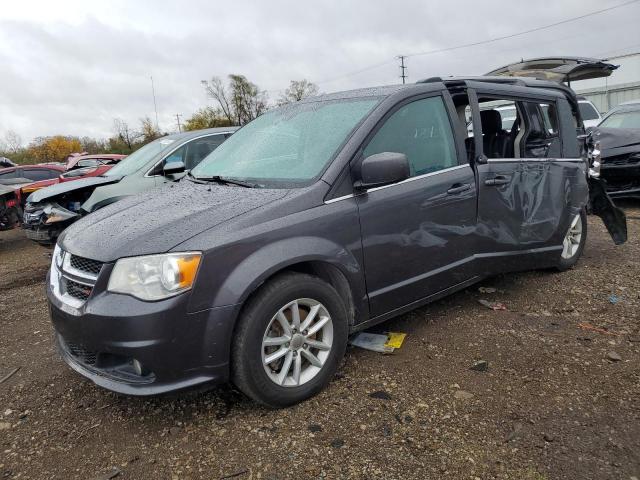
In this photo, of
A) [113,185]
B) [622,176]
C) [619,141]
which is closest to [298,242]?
[113,185]

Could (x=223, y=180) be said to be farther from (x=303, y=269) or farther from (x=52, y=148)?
(x=52, y=148)

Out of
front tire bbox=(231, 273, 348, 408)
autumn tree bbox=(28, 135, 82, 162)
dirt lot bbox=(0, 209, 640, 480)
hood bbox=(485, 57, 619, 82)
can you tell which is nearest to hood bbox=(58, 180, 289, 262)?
front tire bbox=(231, 273, 348, 408)

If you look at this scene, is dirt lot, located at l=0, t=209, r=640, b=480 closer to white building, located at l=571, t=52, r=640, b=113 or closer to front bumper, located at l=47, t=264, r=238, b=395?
front bumper, located at l=47, t=264, r=238, b=395

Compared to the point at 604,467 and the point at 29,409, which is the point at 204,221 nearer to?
the point at 29,409

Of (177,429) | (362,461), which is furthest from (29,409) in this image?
(362,461)

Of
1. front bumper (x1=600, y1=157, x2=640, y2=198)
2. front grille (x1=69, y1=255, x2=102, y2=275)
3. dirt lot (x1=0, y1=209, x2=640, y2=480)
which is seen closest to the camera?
dirt lot (x1=0, y1=209, x2=640, y2=480)

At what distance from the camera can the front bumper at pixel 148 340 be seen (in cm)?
237

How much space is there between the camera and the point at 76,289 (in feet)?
8.64

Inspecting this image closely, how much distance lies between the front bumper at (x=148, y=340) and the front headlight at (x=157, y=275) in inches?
1.6

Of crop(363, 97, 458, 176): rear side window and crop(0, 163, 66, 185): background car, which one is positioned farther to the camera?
crop(0, 163, 66, 185): background car

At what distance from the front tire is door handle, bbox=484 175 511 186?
65.6 inches

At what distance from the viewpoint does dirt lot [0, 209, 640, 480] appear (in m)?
2.33

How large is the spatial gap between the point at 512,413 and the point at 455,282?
1.20 m

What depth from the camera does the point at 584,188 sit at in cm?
478
